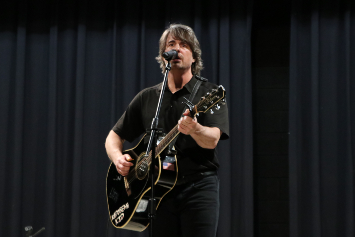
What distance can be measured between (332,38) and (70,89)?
247 cm

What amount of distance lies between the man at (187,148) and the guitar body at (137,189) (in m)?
0.04

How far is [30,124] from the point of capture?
369 cm

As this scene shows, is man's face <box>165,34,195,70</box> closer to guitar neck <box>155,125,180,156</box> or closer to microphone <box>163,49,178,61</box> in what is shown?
microphone <box>163,49,178,61</box>

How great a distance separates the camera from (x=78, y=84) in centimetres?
359

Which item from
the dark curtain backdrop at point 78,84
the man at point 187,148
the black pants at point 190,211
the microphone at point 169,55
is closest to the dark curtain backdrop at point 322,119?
the dark curtain backdrop at point 78,84

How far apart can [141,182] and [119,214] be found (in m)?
0.24

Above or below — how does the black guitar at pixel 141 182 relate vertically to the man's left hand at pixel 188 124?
below

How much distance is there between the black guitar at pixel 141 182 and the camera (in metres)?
1.64

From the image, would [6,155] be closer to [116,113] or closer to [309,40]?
[116,113]

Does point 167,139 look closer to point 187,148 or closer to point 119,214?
point 187,148

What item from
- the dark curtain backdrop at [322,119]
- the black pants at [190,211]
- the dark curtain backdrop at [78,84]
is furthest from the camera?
the dark curtain backdrop at [78,84]

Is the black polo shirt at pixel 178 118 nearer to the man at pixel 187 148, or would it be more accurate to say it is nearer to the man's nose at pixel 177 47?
the man at pixel 187 148

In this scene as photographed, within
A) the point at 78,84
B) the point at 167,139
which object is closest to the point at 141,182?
the point at 167,139

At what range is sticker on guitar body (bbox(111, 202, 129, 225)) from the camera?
196cm
